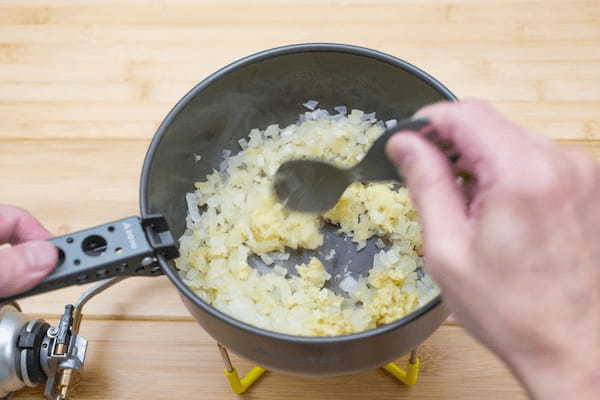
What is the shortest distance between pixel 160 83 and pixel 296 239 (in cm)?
52

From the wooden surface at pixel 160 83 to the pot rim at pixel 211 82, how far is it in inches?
12.9

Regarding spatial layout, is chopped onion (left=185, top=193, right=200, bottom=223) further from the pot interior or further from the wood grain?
the wood grain

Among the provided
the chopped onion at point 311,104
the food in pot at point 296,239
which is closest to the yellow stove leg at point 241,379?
the food in pot at point 296,239

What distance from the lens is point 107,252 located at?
0.73m

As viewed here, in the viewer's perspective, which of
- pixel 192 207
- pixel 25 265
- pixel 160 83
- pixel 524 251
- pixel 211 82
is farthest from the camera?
pixel 160 83

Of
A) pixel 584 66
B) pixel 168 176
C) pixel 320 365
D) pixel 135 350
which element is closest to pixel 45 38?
pixel 168 176

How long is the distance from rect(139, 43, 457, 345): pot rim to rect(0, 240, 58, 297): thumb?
12 cm

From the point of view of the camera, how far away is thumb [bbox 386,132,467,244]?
0.58 metres

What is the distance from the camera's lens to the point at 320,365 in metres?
0.74

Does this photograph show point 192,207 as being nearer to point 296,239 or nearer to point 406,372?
point 296,239

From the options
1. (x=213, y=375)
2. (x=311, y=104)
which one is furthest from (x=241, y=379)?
(x=311, y=104)

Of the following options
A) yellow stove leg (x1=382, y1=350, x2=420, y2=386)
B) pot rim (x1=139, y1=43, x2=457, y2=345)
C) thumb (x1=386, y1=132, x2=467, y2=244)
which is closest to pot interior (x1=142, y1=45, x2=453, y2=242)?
pot rim (x1=139, y1=43, x2=457, y2=345)

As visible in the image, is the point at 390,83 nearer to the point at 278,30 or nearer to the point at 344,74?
the point at 344,74

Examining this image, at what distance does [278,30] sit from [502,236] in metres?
0.91
